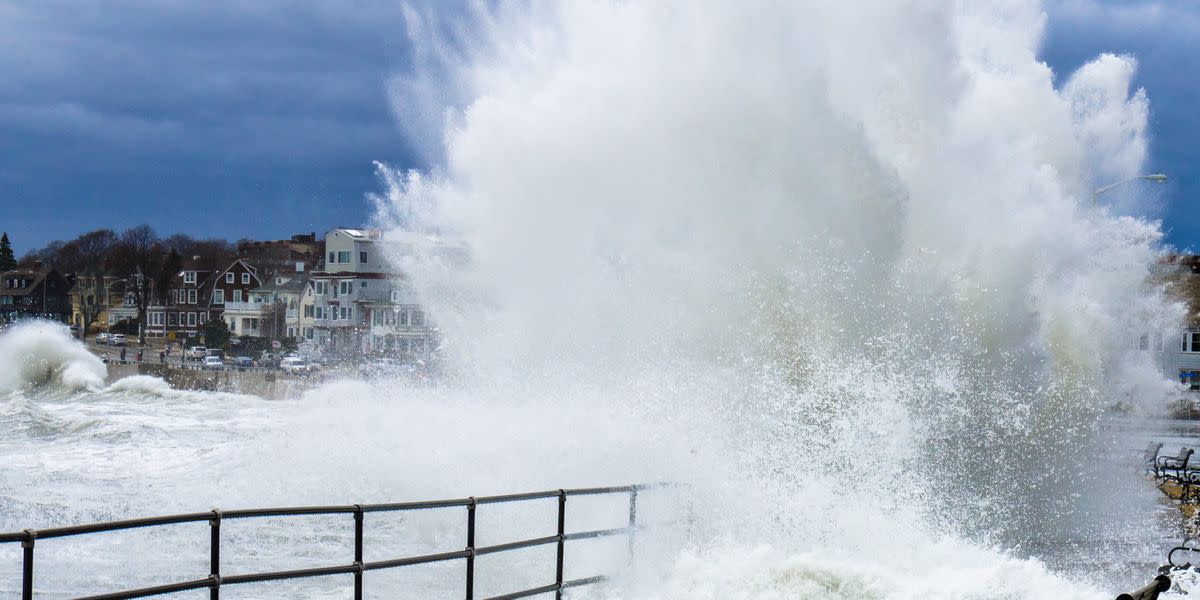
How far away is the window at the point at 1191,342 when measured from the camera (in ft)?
316

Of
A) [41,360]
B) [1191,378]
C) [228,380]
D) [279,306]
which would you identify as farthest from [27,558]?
[279,306]

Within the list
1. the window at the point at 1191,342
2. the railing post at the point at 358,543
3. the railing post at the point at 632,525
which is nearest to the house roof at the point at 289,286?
the window at the point at 1191,342

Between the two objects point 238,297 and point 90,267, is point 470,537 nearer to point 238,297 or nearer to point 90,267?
point 238,297

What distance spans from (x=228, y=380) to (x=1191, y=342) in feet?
231

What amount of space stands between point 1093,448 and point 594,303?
1173 centimetres

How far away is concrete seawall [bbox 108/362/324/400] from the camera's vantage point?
69.1m

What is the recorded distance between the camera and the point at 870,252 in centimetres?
2419

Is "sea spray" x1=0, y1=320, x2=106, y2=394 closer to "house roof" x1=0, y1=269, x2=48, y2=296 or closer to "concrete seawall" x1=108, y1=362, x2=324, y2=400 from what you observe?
"concrete seawall" x1=108, y1=362, x2=324, y2=400

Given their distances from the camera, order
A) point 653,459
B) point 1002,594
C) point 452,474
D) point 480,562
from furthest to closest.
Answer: point 452,474, point 653,459, point 480,562, point 1002,594

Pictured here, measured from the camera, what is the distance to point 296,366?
275ft

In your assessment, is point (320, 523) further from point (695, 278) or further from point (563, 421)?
point (695, 278)

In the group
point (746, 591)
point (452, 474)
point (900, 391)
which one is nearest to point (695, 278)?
point (900, 391)

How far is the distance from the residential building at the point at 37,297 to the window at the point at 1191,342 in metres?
142

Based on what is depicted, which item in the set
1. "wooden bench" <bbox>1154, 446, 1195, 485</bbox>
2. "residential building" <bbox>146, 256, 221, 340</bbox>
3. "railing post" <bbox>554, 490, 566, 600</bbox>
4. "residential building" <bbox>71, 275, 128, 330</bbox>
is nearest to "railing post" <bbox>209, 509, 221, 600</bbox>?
"railing post" <bbox>554, 490, 566, 600</bbox>
